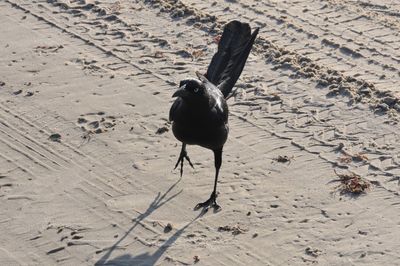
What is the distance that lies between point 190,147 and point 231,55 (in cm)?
105

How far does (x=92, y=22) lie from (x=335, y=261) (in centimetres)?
592

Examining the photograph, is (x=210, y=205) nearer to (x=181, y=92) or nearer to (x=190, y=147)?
(x=190, y=147)

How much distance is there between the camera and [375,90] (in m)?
10.6

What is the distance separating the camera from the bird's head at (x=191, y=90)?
307 inches

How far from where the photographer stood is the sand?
26.7 feet

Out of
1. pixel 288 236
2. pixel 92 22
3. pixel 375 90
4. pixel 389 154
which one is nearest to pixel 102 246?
pixel 288 236

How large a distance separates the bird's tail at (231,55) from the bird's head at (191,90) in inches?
50.2

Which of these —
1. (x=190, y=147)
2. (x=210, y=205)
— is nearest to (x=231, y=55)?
(x=190, y=147)

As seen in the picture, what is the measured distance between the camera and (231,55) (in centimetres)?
943

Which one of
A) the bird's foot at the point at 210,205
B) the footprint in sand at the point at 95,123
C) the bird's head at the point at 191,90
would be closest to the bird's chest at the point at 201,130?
the bird's head at the point at 191,90

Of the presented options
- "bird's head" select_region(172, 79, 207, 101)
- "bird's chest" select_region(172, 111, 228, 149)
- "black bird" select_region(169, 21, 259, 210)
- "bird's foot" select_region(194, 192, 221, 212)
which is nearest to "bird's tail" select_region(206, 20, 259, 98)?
"black bird" select_region(169, 21, 259, 210)

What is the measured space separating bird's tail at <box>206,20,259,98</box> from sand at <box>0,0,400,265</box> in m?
0.80

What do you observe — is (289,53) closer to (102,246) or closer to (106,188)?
(106,188)

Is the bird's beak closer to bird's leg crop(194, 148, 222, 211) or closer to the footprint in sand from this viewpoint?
bird's leg crop(194, 148, 222, 211)
